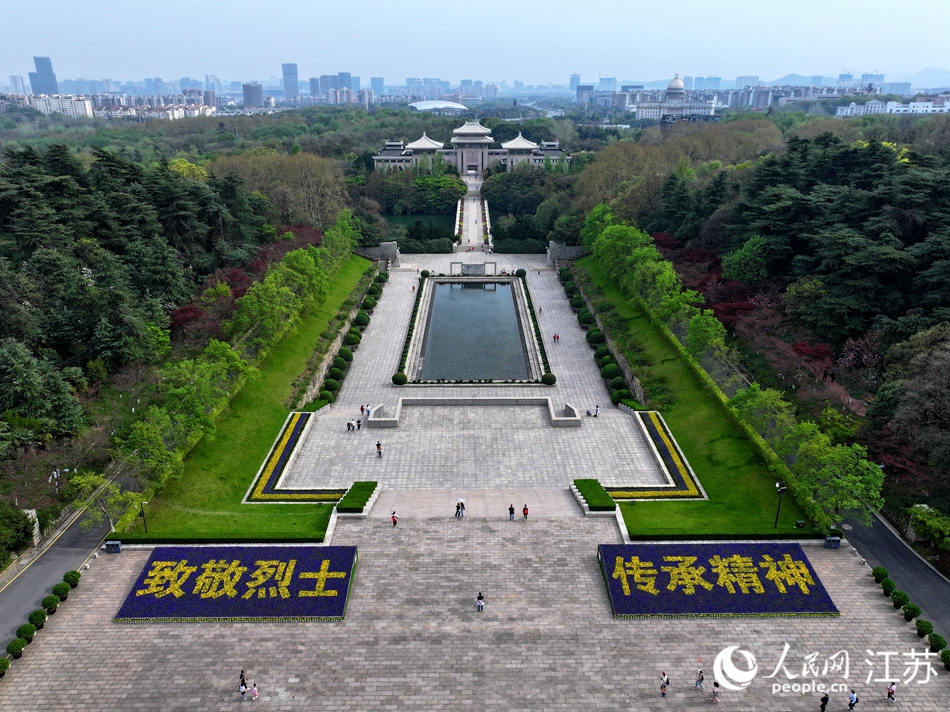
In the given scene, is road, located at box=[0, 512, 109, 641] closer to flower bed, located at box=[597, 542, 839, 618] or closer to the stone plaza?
the stone plaza

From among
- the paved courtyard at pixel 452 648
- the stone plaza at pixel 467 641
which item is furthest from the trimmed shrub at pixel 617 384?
the paved courtyard at pixel 452 648

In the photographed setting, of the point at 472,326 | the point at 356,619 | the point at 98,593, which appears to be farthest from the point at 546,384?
the point at 98,593

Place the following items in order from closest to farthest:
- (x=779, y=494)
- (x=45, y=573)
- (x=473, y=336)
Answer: (x=45, y=573)
(x=779, y=494)
(x=473, y=336)

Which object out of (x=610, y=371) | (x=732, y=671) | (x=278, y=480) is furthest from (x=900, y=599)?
(x=278, y=480)

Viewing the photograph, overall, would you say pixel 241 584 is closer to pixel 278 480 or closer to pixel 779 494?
pixel 278 480

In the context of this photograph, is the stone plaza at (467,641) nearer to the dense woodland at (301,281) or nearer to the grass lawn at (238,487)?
the grass lawn at (238,487)
